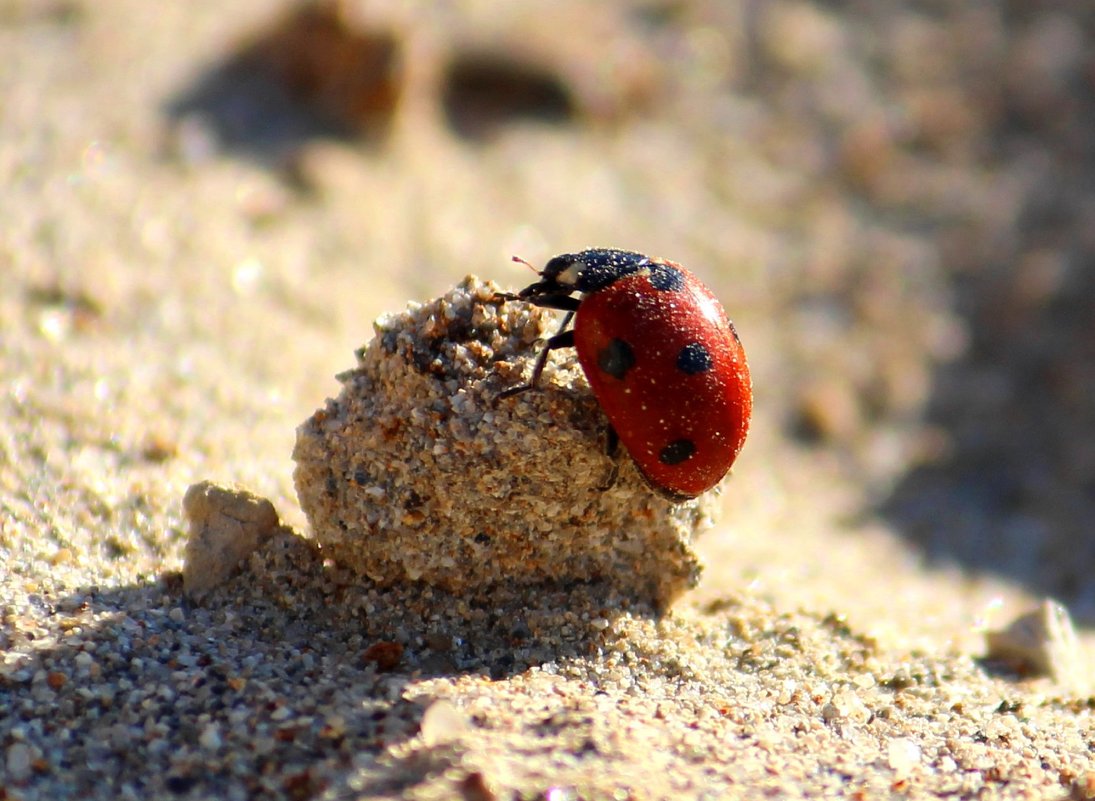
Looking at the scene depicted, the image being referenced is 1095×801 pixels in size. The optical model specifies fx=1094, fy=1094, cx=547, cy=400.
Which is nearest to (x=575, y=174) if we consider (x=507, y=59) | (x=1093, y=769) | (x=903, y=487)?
(x=507, y=59)

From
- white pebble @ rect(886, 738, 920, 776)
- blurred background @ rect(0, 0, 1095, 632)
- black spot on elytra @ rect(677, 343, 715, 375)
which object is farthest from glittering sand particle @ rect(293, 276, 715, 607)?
white pebble @ rect(886, 738, 920, 776)

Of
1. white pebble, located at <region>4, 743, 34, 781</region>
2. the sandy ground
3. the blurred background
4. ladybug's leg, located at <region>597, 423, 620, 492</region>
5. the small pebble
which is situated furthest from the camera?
the blurred background

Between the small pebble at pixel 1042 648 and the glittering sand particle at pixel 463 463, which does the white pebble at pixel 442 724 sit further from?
the small pebble at pixel 1042 648

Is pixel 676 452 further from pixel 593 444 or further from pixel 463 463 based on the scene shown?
pixel 463 463

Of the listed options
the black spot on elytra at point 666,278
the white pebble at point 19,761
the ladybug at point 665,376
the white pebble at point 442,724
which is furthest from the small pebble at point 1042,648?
the white pebble at point 19,761

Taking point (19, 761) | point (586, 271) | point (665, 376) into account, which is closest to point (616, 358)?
point (665, 376)

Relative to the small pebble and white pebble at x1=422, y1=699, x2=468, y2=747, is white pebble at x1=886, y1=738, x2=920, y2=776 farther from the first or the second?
white pebble at x1=422, y1=699, x2=468, y2=747

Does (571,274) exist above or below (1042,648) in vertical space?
above
